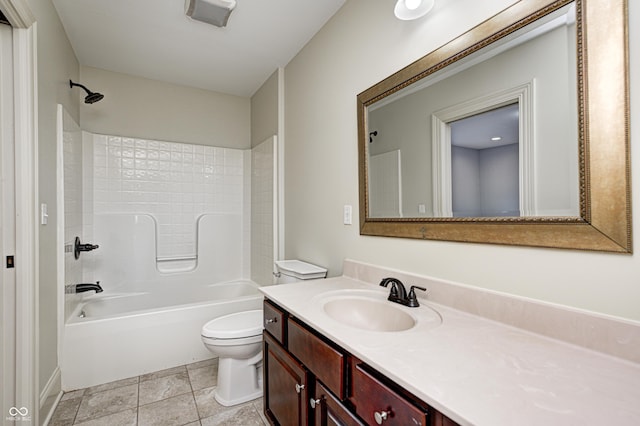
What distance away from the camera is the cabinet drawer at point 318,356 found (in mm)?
958

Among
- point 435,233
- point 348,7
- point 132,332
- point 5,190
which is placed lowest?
point 132,332

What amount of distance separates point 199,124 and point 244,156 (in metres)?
0.59

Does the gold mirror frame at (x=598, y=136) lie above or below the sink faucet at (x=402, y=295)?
above

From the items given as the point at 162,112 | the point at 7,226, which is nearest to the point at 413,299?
the point at 7,226

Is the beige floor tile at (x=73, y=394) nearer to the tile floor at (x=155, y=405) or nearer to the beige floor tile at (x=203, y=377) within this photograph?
the tile floor at (x=155, y=405)

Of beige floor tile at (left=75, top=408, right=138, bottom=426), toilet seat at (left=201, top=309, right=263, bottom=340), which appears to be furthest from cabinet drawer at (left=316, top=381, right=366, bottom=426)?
beige floor tile at (left=75, top=408, right=138, bottom=426)

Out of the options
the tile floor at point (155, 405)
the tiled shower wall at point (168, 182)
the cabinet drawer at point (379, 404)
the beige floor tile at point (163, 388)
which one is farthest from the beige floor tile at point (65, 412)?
the cabinet drawer at point (379, 404)

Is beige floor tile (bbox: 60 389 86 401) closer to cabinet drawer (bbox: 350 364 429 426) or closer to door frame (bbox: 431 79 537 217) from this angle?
cabinet drawer (bbox: 350 364 429 426)

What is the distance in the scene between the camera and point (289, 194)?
2.65 metres

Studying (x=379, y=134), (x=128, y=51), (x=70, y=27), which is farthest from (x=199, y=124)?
(x=379, y=134)

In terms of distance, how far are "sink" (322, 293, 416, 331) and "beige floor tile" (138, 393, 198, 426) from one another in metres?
1.11

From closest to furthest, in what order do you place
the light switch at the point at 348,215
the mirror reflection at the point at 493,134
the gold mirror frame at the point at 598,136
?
1. the gold mirror frame at the point at 598,136
2. the mirror reflection at the point at 493,134
3. the light switch at the point at 348,215

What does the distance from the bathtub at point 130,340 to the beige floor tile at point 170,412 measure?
427mm

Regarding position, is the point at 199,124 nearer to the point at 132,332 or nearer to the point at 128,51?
the point at 128,51
